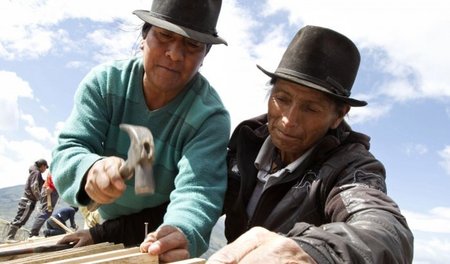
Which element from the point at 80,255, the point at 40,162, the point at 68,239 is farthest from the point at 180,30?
the point at 40,162

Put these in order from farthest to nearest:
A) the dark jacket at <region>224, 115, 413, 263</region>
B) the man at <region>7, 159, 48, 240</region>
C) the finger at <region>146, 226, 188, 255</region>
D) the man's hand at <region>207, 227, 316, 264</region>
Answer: the man at <region>7, 159, 48, 240</region>, the finger at <region>146, 226, 188, 255</region>, the dark jacket at <region>224, 115, 413, 263</region>, the man's hand at <region>207, 227, 316, 264</region>

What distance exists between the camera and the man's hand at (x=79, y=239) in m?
3.53

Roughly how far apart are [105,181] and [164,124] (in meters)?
1.00

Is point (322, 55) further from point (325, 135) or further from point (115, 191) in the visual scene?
point (115, 191)

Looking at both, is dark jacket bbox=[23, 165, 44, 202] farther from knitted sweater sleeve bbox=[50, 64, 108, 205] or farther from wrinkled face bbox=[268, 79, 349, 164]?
wrinkled face bbox=[268, 79, 349, 164]

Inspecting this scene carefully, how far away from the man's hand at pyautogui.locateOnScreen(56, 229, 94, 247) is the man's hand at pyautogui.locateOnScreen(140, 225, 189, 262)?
1.39 m

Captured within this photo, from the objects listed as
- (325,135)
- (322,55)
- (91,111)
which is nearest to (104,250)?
(91,111)

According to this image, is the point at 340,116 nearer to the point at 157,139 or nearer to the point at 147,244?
the point at 157,139

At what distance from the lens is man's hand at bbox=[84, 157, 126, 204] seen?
95.4 inches

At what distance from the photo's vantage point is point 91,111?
11.1ft

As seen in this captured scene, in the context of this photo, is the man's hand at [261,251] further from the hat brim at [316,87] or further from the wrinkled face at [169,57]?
the wrinkled face at [169,57]

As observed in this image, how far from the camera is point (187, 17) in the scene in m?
3.20

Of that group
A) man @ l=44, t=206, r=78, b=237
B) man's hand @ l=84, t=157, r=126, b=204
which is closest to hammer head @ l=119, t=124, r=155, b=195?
man's hand @ l=84, t=157, r=126, b=204

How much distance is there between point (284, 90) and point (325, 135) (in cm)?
43
